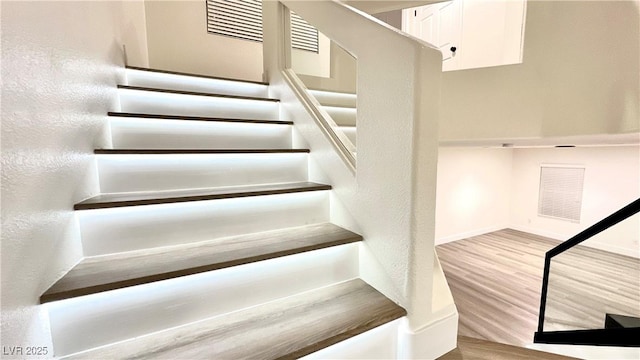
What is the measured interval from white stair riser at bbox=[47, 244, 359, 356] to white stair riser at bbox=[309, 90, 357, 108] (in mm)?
754

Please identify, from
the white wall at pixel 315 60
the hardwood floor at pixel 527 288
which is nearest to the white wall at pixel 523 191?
the hardwood floor at pixel 527 288

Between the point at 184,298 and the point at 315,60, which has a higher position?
the point at 315,60

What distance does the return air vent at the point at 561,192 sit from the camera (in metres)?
5.61

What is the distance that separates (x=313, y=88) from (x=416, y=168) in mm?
1193

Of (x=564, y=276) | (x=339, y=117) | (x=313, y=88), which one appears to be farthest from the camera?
(x=564, y=276)

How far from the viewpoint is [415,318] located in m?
1.08

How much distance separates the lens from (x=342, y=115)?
1.58 m

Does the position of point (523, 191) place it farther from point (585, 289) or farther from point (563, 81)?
point (563, 81)

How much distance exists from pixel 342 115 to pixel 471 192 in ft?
18.4

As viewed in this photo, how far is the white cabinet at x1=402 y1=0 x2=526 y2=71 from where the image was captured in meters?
2.65

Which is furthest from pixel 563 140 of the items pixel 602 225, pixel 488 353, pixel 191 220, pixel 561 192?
pixel 191 220

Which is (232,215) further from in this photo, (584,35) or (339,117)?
(584,35)

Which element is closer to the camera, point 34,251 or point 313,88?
point 34,251

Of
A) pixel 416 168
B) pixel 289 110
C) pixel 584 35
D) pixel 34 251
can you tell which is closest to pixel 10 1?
pixel 34 251
